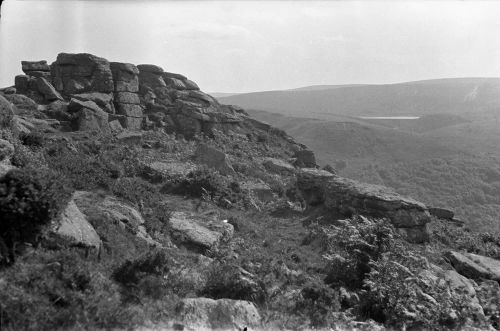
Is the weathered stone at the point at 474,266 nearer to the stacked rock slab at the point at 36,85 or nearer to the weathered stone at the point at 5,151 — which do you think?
the weathered stone at the point at 5,151

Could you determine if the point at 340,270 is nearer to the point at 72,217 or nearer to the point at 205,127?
the point at 72,217

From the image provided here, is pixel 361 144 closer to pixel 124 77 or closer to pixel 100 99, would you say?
pixel 124 77

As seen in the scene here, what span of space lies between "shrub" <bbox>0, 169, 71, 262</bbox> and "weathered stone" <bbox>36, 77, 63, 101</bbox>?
2653 centimetres

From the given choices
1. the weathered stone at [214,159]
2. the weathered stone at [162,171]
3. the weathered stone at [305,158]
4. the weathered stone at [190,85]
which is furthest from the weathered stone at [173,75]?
the weathered stone at [162,171]

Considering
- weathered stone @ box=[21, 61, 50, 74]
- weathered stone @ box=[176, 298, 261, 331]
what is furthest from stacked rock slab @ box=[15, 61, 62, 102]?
weathered stone @ box=[176, 298, 261, 331]

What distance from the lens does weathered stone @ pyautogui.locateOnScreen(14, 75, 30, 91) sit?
3425 cm

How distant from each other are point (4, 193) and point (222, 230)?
9.45 meters

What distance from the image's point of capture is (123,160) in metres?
23.0

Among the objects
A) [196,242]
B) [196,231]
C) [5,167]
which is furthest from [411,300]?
[5,167]

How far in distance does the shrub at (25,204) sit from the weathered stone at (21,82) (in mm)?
28906

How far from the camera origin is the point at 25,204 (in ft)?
27.6

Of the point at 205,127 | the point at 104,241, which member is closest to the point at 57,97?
the point at 205,127

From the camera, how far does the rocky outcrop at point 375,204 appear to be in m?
20.7

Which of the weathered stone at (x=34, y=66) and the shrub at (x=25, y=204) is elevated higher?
the weathered stone at (x=34, y=66)
